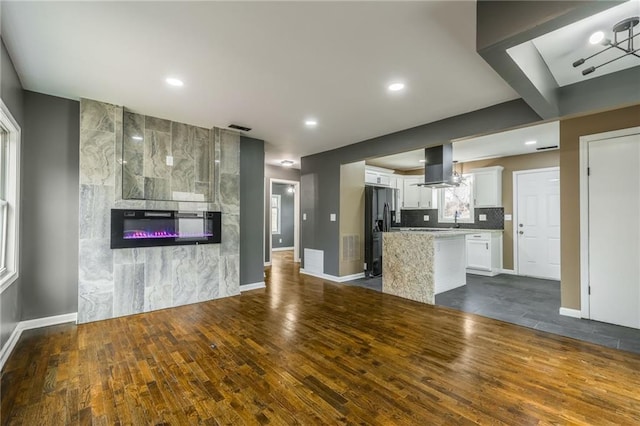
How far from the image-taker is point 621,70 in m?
2.62

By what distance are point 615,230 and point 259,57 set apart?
430cm

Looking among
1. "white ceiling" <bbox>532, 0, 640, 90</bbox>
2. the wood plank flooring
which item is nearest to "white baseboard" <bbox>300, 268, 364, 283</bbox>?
the wood plank flooring

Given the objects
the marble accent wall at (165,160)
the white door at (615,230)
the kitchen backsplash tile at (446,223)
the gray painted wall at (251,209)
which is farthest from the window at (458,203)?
the marble accent wall at (165,160)

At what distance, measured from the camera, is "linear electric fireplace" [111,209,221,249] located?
140 inches

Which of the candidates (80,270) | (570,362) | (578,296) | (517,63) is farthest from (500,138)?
(80,270)

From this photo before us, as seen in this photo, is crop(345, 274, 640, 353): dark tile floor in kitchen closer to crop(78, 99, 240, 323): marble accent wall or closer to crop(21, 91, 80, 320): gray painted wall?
crop(78, 99, 240, 323): marble accent wall

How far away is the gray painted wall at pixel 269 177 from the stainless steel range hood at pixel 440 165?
13.4 feet

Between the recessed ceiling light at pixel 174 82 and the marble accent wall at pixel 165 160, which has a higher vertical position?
the recessed ceiling light at pixel 174 82

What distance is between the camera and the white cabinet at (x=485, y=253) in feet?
19.9

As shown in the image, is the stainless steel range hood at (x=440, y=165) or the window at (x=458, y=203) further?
the window at (x=458, y=203)

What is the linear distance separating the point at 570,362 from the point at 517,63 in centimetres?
252

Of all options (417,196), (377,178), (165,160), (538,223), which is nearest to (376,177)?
(377,178)

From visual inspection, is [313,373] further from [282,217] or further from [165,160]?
[282,217]

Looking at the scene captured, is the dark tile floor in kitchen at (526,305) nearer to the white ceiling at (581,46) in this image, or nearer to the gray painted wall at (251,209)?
the gray painted wall at (251,209)
